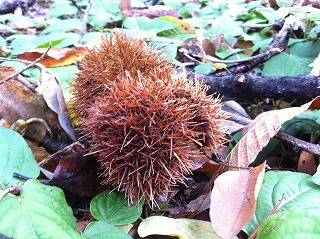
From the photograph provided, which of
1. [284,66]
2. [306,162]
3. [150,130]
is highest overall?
[150,130]

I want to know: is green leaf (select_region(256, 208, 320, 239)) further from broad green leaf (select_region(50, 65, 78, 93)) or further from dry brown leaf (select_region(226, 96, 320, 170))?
broad green leaf (select_region(50, 65, 78, 93))

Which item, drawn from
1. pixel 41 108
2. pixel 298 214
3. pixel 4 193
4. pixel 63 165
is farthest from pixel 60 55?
pixel 298 214

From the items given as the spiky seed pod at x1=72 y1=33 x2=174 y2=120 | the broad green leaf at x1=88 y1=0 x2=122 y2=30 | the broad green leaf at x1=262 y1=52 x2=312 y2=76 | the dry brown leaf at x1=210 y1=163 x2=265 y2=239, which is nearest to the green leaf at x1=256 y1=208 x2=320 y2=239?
the dry brown leaf at x1=210 y1=163 x2=265 y2=239

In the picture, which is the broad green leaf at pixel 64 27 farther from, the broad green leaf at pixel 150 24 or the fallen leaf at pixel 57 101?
the fallen leaf at pixel 57 101

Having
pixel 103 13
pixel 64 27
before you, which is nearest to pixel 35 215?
pixel 64 27

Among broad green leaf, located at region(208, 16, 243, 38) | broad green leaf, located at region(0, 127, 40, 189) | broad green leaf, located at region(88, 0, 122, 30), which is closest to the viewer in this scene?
broad green leaf, located at region(0, 127, 40, 189)

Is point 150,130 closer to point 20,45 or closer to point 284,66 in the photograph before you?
point 284,66

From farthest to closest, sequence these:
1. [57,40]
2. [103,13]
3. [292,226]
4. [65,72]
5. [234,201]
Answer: [103,13], [57,40], [65,72], [234,201], [292,226]
